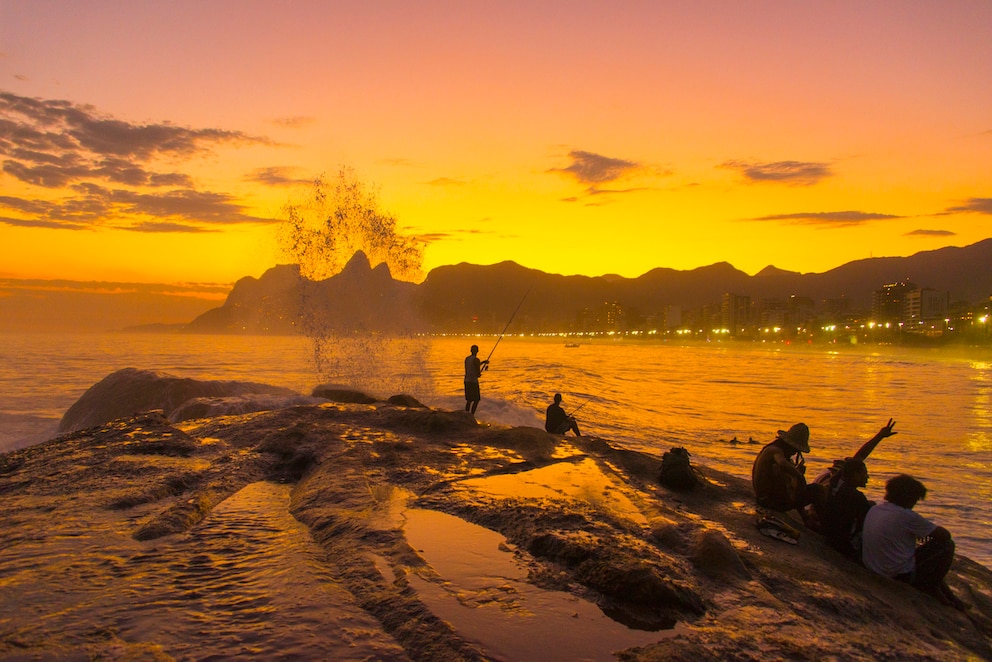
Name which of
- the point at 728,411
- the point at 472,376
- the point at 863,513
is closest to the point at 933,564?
the point at 863,513

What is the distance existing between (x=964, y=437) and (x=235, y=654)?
2030 centimetres

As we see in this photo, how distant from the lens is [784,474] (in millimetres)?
6746

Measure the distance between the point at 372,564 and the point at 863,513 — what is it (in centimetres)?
530

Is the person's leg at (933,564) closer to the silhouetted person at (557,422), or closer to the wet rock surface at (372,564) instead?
the wet rock surface at (372,564)

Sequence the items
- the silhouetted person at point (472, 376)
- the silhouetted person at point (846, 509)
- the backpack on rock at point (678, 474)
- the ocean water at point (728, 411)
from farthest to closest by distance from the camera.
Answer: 1. the silhouetted person at point (472, 376)
2. the ocean water at point (728, 411)
3. the backpack on rock at point (678, 474)
4. the silhouetted person at point (846, 509)

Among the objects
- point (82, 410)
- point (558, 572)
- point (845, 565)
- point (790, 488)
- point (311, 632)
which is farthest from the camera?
point (82, 410)

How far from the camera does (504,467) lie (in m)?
8.88

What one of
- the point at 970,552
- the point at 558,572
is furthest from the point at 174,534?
the point at 970,552

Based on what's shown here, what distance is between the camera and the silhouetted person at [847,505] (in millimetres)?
6062

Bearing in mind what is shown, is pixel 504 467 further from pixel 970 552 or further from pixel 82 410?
pixel 82 410

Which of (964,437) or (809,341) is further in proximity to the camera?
(809,341)

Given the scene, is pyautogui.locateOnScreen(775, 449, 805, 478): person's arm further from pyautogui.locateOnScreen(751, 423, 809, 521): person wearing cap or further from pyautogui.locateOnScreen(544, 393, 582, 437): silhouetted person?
pyautogui.locateOnScreen(544, 393, 582, 437): silhouetted person

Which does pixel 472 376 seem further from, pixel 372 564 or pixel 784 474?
pixel 372 564

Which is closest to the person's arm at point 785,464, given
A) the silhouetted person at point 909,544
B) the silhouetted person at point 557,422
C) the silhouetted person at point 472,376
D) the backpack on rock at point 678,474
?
the silhouetted person at point 909,544
